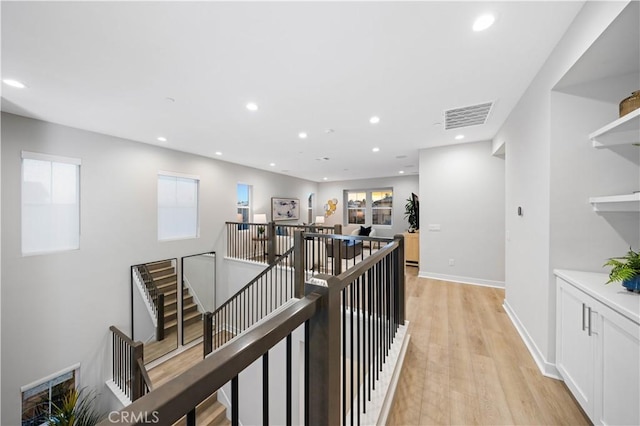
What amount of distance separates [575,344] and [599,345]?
0.95 feet

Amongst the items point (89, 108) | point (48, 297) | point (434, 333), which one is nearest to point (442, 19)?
point (434, 333)

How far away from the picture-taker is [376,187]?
9078mm

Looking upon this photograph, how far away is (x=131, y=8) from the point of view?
5.05 feet

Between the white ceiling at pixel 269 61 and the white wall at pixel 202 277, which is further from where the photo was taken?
the white wall at pixel 202 277

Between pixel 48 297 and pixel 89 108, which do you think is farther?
pixel 48 297

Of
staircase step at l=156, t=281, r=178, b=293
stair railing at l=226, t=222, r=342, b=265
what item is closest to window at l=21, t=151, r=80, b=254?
staircase step at l=156, t=281, r=178, b=293

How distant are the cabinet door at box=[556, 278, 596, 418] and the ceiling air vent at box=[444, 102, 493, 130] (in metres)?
2.17

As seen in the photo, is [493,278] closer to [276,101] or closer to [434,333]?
[434,333]

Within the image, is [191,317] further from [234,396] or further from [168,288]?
[234,396]

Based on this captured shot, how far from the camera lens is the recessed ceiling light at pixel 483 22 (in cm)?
162

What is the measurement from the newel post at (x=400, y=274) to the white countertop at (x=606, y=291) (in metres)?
1.19

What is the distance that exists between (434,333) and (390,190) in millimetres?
6706

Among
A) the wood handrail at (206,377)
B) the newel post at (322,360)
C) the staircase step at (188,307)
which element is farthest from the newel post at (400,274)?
the staircase step at (188,307)

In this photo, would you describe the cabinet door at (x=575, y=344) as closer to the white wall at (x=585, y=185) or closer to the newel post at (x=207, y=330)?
the white wall at (x=585, y=185)
